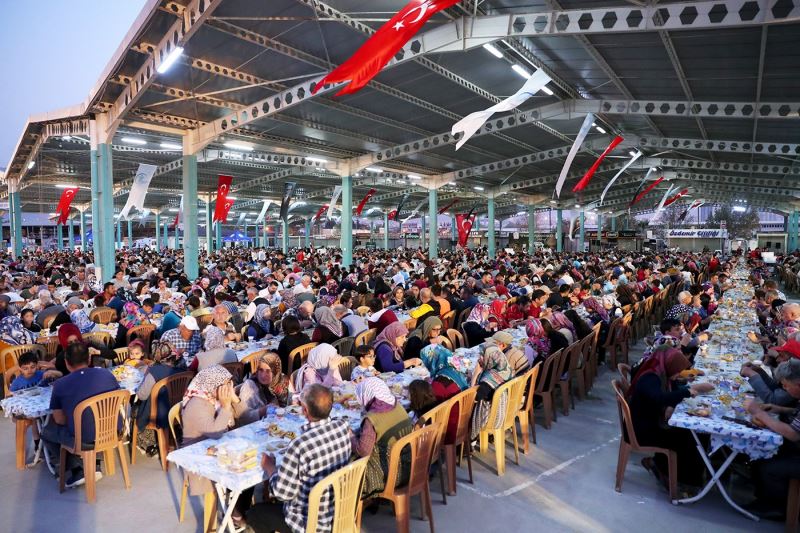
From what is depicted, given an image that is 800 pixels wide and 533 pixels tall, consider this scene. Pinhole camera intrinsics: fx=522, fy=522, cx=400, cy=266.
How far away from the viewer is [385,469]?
3.43m

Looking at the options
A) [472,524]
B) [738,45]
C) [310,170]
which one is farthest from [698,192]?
[472,524]

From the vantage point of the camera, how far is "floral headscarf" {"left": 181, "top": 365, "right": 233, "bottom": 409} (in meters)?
3.85

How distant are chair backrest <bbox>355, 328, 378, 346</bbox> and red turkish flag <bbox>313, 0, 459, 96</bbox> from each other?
308 centimetres

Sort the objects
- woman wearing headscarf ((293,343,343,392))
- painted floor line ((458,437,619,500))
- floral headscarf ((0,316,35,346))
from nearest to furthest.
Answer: painted floor line ((458,437,619,500)) < woman wearing headscarf ((293,343,343,392)) < floral headscarf ((0,316,35,346))

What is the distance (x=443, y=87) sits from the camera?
12523 millimetres

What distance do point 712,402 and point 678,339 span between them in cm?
201

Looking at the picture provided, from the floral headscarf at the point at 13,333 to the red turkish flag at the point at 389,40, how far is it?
4.89 meters

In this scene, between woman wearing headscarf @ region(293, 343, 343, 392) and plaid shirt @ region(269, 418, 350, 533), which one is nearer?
plaid shirt @ region(269, 418, 350, 533)

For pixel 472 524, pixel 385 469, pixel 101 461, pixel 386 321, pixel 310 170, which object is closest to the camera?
pixel 385 469

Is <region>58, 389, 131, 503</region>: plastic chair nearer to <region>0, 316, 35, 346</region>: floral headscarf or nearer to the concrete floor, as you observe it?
the concrete floor

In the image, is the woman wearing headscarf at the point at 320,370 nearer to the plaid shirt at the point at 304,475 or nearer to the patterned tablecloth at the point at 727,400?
the plaid shirt at the point at 304,475

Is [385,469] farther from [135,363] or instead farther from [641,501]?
[135,363]

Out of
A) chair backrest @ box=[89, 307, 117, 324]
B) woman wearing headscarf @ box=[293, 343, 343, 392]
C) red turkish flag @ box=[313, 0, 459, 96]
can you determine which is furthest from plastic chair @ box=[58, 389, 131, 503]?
chair backrest @ box=[89, 307, 117, 324]

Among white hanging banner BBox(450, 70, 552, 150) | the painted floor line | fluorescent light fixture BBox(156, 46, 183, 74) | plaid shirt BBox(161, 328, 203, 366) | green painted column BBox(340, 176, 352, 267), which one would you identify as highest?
fluorescent light fixture BBox(156, 46, 183, 74)
